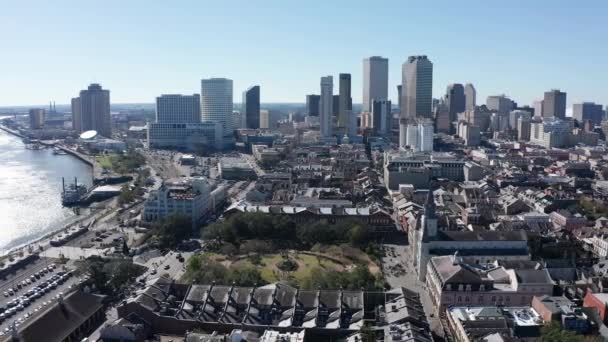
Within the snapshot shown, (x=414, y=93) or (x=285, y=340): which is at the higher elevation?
(x=414, y=93)

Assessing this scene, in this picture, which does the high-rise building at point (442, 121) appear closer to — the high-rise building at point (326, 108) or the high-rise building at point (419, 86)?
the high-rise building at point (419, 86)

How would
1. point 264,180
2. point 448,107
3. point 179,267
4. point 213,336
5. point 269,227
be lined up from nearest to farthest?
point 213,336
point 179,267
point 269,227
point 264,180
point 448,107

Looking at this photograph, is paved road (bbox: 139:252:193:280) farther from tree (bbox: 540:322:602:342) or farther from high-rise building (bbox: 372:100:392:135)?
high-rise building (bbox: 372:100:392:135)

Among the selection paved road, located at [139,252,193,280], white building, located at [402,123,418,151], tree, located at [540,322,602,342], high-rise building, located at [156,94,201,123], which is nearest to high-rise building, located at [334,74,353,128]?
high-rise building, located at [156,94,201,123]

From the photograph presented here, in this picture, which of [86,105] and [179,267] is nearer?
[179,267]

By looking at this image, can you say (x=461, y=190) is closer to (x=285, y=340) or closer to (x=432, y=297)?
(x=432, y=297)

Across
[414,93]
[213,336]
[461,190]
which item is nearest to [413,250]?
[213,336]

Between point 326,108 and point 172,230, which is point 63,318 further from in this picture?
point 326,108
